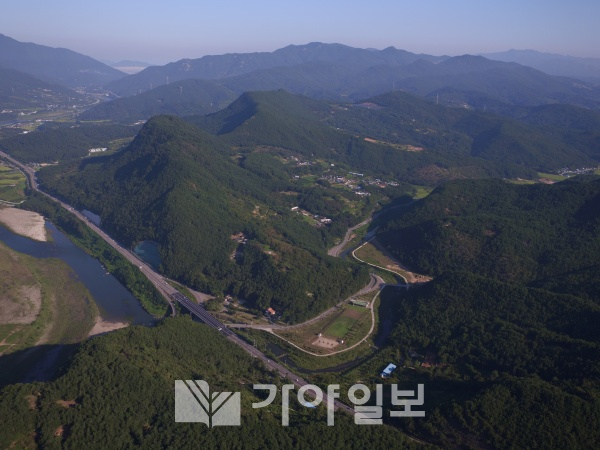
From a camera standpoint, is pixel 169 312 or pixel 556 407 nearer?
pixel 556 407

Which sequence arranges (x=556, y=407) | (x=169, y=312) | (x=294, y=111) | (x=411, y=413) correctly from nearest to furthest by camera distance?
(x=556, y=407) → (x=411, y=413) → (x=169, y=312) → (x=294, y=111)

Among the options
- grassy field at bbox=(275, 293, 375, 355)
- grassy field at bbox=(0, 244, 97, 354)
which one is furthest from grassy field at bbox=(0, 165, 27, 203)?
grassy field at bbox=(275, 293, 375, 355)

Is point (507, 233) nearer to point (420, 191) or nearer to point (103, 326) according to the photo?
point (420, 191)

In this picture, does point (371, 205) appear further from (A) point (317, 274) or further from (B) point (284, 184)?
(A) point (317, 274)

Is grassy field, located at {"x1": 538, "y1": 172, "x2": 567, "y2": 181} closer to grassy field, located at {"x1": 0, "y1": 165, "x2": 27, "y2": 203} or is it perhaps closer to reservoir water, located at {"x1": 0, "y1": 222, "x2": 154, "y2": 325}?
reservoir water, located at {"x1": 0, "y1": 222, "x2": 154, "y2": 325}

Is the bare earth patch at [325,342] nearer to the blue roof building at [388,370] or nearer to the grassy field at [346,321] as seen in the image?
the grassy field at [346,321]

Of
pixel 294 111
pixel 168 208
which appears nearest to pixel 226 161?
pixel 168 208
